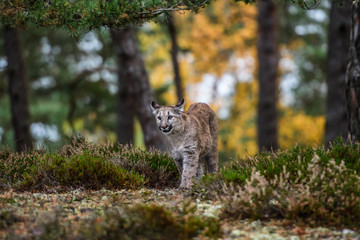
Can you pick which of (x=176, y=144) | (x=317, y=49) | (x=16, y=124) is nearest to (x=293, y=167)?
(x=176, y=144)

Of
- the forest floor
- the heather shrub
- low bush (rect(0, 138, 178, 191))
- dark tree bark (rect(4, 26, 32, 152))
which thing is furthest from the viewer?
dark tree bark (rect(4, 26, 32, 152))

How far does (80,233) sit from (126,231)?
43cm

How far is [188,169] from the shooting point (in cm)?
757

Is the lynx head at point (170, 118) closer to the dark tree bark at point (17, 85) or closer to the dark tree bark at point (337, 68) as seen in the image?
the dark tree bark at point (337, 68)

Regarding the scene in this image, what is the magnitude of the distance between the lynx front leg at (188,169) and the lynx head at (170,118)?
20.5 inches

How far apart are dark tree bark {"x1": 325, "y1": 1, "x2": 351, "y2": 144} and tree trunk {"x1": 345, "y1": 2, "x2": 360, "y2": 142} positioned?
4284mm

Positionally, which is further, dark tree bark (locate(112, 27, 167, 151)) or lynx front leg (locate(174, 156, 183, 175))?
→ dark tree bark (locate(112, 27, 167, 151))

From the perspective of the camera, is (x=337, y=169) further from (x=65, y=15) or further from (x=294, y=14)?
(x=294, y=14)

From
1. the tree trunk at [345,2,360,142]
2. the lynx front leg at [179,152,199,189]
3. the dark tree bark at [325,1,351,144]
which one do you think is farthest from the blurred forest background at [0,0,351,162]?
the lynx front leg at [179,152,199,189]

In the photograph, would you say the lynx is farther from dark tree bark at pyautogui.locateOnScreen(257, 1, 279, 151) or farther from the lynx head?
Result: dark tree bark at pyautogui.locateOnScreen(257, 1, 279, 151)

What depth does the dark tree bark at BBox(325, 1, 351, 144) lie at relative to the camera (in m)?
12.6

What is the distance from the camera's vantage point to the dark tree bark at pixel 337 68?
12570 mm

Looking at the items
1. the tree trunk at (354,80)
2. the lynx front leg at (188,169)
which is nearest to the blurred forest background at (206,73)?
the tree trunk at (354,80)

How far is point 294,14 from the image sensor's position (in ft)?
84.4
